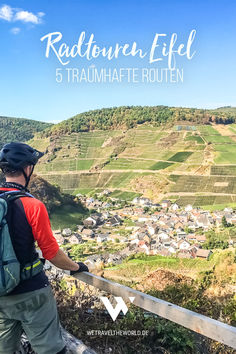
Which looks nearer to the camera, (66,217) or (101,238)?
(101,238)

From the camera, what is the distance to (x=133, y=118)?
148 m

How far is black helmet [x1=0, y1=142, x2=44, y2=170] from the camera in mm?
2162

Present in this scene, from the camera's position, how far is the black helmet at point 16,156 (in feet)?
7.09

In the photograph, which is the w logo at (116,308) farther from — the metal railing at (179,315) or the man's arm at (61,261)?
the man's arm at (61,261)

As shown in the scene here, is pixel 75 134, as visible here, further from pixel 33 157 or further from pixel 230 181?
pixel 33 157

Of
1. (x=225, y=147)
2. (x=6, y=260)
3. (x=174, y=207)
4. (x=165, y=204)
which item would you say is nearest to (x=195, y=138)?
(x=225, y=147)

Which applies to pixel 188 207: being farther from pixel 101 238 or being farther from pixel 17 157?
pixel 17 157

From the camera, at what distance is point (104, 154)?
4626 inches

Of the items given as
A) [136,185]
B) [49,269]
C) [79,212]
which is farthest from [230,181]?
[49,269]

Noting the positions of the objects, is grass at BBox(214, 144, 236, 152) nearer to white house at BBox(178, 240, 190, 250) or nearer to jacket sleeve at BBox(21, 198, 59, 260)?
white house at BBox(178, 240, 190, 250)

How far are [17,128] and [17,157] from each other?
180847 millimetres

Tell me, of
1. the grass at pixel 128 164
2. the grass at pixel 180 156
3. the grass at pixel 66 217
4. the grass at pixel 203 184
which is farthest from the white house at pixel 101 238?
the grass at pixel 128 164

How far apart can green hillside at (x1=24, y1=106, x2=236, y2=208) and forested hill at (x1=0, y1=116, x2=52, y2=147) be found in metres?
18.4

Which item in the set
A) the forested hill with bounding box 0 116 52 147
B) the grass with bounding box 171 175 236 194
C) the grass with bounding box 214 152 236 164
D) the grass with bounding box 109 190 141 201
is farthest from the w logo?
the forested hill with bounding box 0 116 52 147
